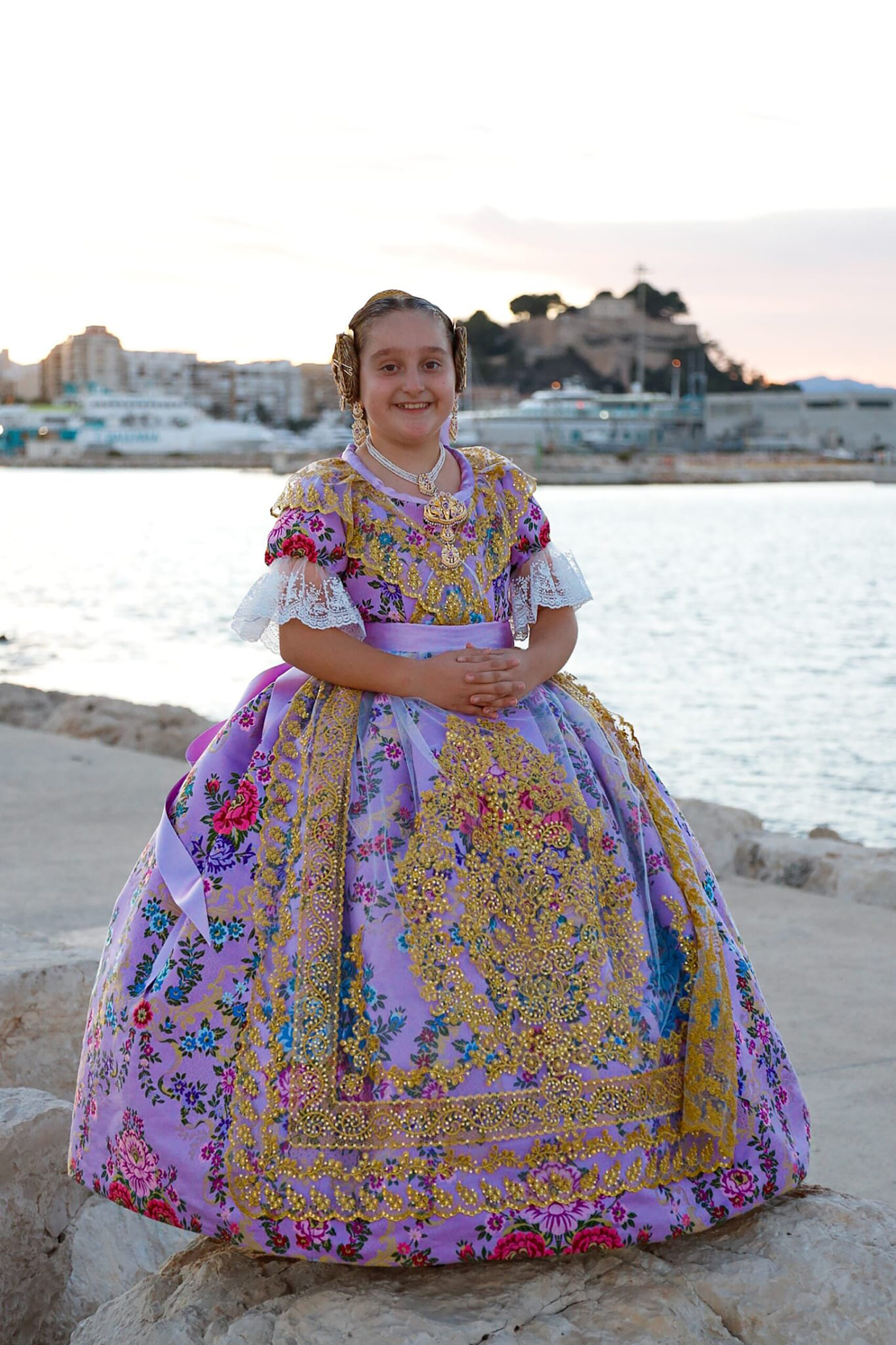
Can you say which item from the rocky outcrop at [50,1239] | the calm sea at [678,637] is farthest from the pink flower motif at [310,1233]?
the calm sea at [678,637]

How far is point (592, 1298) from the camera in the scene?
1.89 m

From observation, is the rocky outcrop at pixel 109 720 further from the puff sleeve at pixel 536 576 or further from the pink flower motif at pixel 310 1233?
the pink flower motif at pixel 310 1233

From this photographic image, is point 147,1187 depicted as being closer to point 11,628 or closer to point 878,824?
point 878,824

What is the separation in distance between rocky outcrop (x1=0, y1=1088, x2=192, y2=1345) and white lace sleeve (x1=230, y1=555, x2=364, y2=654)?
85 cm

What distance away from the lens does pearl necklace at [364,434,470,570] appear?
2289 mm

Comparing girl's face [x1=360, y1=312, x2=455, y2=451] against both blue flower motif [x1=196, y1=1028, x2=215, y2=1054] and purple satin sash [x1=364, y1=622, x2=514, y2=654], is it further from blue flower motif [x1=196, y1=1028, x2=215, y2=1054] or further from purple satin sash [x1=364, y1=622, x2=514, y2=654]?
blue flower motif [x1=196, y1=1028, x2=215, y2=1054]

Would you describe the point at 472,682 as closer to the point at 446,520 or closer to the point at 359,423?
the point at 446,520

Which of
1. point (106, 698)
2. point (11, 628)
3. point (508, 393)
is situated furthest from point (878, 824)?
point (508, 393)

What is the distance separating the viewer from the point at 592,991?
1995 millimetres

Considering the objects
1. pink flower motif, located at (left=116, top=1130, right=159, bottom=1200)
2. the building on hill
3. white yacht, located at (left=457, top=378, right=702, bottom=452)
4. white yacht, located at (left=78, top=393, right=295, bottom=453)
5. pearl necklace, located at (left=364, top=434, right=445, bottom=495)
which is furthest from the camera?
the building on hill

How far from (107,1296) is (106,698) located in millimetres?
6572

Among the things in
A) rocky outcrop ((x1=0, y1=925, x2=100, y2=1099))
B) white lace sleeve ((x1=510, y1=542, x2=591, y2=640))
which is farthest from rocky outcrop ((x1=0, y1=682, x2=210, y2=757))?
white lace sleeve ((x1=510, y1=542, x2=591, y2=640))

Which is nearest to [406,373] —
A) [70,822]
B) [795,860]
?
[795,860]

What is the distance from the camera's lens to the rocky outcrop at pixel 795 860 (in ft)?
17.0
